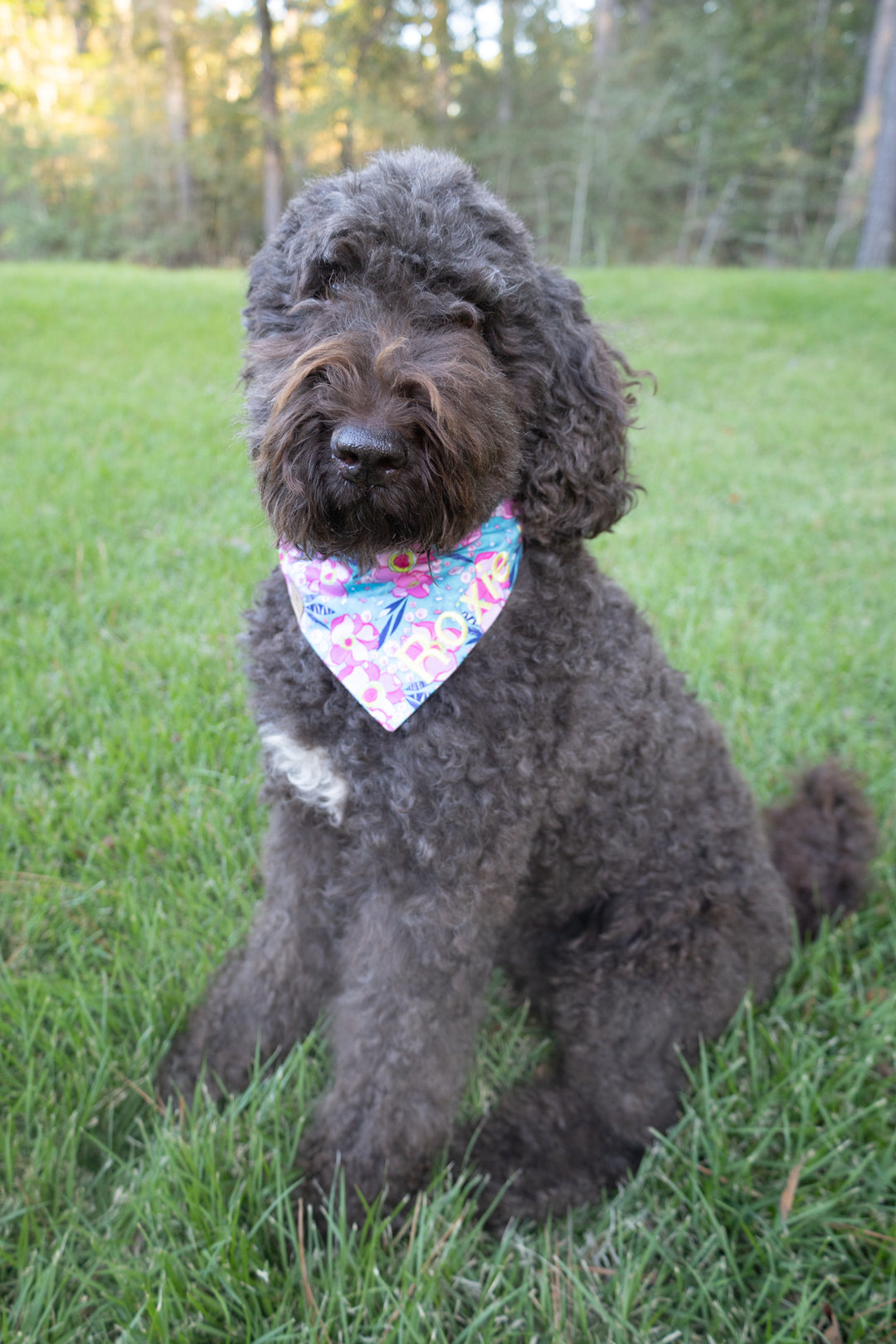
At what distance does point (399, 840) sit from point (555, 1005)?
2.90ft

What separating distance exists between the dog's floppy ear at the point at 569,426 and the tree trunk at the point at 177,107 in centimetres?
2926

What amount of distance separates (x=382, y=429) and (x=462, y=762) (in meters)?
0.81

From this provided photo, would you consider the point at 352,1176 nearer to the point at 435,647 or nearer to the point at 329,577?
the point at 435,647

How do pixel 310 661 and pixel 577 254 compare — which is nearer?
pixel 310 661

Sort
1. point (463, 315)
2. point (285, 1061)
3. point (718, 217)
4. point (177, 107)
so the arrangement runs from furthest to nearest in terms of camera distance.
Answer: point (718, 217) < point (177, 107) < point (285, 1061) < point (463, 315)

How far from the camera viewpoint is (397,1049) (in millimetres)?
2098

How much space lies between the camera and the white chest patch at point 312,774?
6.72 ft

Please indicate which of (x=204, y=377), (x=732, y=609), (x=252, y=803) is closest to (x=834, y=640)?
(x=732, y=609)

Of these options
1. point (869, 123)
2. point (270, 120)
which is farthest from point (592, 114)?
point (270, 120)

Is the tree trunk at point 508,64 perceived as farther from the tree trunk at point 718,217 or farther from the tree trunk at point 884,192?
the tree trunk at point 884,192

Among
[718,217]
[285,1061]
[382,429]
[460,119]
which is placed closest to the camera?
[382,429]

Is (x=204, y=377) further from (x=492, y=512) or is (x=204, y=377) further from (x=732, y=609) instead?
(x=492, y=512)

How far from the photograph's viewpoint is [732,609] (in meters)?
4.89

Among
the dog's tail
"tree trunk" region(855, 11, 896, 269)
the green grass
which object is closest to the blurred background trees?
"tree trunk" region(855, 11, 896, 269)
